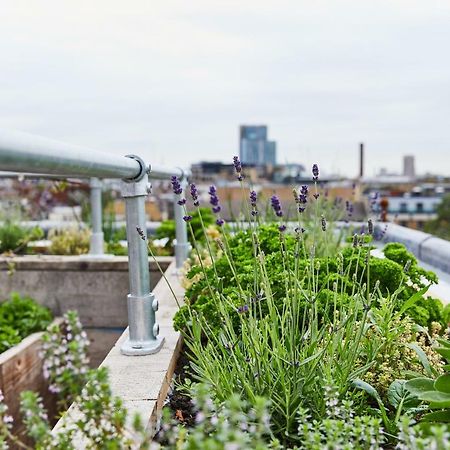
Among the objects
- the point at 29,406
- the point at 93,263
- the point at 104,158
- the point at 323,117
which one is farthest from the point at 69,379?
the point at 323,117

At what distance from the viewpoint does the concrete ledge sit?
1853mm

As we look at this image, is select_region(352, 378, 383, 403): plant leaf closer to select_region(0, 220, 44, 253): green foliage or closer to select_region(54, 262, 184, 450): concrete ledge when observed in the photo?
select_region(54, 262, 184, 450): concrete ledge

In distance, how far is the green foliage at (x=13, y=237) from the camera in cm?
608

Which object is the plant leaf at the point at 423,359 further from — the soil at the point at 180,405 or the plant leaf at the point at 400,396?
the soil at the point at 180,405

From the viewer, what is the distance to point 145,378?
2133 mm

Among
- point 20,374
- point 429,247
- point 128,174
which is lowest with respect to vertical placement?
point 20,374

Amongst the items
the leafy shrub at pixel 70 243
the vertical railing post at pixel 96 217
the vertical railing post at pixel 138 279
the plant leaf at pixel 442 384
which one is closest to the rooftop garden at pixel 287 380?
the plant leaf at pixel 442 384

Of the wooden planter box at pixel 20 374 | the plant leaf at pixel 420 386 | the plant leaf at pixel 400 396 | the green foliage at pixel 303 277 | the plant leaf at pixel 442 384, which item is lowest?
the wooden planter box at pixel 20 374

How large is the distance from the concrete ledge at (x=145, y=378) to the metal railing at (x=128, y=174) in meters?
0.06

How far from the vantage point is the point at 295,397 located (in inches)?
68.7

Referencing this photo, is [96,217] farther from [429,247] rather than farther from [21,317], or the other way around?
[429,247]

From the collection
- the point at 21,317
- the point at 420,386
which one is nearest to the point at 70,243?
the point at 21,317

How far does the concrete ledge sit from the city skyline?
0.77 meters

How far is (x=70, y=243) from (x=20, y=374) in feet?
6.11
